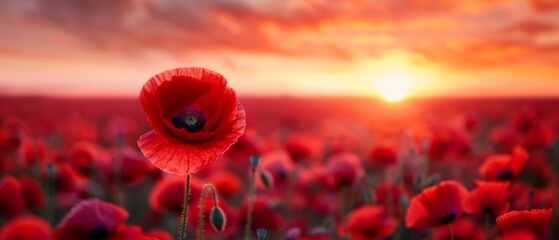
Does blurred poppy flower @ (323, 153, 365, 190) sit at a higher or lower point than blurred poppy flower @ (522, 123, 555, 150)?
lower

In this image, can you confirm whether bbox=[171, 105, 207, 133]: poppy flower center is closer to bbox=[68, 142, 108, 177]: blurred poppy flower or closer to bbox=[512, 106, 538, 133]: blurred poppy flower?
bbox=[68, 142, 108, 177]: blurred poppy flower

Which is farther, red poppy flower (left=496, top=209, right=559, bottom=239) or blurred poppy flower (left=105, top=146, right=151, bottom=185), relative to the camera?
blurred poppy flower (left=105, top=146, right=151, bottom=185)

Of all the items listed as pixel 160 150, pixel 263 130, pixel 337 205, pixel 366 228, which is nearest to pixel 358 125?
pixel 263 130

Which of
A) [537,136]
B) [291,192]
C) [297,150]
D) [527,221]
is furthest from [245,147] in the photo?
[527,221]

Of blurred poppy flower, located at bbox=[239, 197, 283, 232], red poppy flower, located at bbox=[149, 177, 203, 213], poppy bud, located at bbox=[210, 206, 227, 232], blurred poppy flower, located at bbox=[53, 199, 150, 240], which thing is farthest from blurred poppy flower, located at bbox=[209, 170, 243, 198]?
poppy bud, located at bbox=[210, 206, 227, 232]

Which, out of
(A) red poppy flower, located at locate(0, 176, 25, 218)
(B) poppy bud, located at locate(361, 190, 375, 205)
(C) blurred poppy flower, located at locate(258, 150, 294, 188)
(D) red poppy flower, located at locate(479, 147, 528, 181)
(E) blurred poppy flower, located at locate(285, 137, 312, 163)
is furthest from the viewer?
(E) blurred poppy flower, located at locate(285, 137, 312, 163)

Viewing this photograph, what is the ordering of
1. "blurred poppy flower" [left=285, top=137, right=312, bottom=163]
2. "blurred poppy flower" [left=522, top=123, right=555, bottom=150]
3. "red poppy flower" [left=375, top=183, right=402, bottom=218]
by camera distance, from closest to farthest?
1. "red poppy flower" [left=375, top=183, right=402, bottom=218]
2. "blurred poppy flower" [left=285, top=137, right=312, bottom=163]
3. "blurred poppy flower" [left=522, top=123, right=555, bottom=150]

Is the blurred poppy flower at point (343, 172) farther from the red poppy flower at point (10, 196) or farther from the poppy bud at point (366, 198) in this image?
the red poppy flower at point (10, 196)
